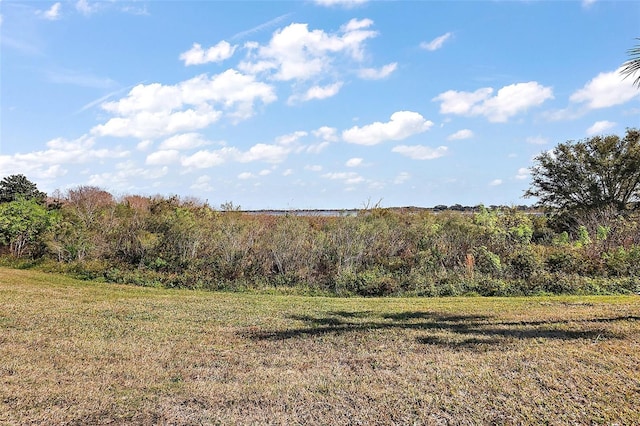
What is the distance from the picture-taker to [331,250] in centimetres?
1507

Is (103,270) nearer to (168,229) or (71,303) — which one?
(168,229)

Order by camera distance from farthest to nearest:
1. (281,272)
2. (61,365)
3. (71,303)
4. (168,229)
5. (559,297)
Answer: (168,229), (281,272), (559,297), (71,303), (61,365)

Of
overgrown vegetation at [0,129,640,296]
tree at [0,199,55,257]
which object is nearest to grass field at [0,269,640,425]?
overgrown vegetation at [0,129,640,296]

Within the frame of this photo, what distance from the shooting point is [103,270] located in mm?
14578

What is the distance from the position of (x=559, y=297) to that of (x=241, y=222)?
10461 mm

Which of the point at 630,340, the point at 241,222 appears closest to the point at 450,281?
the point at 630,340

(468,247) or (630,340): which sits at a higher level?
(468,247)

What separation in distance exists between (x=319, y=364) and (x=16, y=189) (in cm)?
2333

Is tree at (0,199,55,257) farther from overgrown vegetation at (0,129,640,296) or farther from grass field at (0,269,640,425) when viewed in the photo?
grass field at (0,269,640,425)

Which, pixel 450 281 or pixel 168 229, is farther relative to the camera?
pixel 168 229

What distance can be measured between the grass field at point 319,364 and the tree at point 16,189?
50.9ft

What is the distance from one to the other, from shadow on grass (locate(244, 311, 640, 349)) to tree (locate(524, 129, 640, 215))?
51.2 feet

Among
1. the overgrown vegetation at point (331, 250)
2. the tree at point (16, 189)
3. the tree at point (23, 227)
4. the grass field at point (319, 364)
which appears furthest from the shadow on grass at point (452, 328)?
the tree at point (16, 189)

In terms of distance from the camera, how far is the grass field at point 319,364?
413 centimetres
